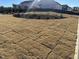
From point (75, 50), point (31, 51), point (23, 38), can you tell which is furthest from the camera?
point (23, 38)

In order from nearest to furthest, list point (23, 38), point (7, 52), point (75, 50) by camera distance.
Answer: point (7, 52) < point (75, 50) < point (23, 38)

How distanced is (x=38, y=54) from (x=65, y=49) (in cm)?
157

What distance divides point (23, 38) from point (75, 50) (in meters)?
2.75

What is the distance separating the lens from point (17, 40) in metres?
7.50

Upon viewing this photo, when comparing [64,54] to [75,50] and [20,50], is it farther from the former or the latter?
[20,50]

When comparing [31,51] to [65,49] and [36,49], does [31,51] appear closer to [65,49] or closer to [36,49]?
[36,49]

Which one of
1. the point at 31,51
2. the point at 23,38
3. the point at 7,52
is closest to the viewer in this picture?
the point at 7,52

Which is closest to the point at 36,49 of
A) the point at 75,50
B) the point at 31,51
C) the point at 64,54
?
the point at 31,51

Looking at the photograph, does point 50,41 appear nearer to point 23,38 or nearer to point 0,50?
point 23,38

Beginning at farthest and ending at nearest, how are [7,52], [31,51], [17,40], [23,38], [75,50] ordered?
1. [23,38]
2. [17,40]
3. [75,50]
4. [31,51]
5. [7,52]

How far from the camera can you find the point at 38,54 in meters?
6.14

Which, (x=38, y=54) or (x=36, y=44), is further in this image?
(x=36, y=44)

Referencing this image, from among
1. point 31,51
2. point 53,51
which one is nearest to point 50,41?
point 53,51

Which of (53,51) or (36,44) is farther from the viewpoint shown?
(36,44)
